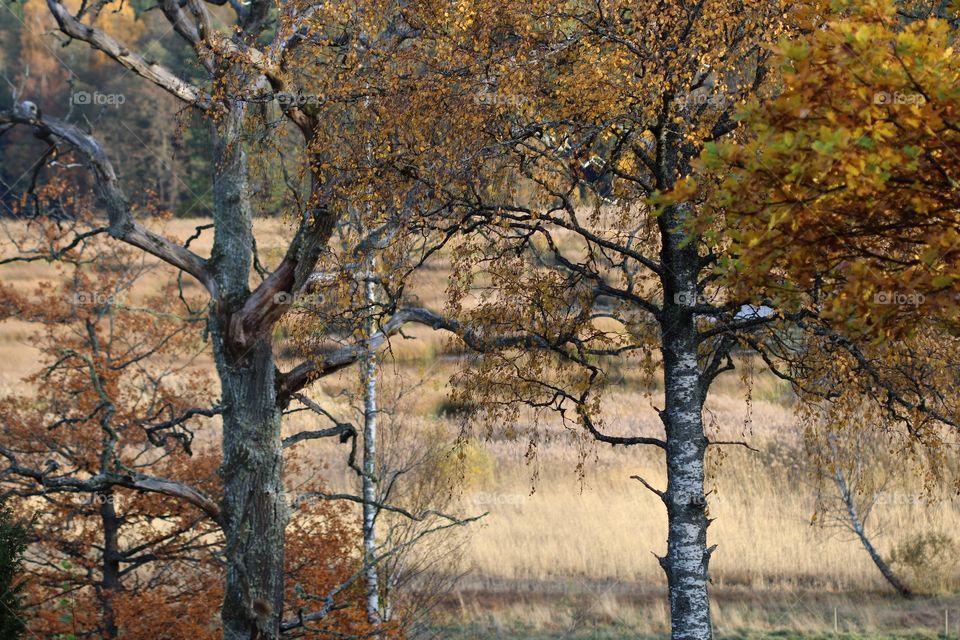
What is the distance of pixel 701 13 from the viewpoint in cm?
911

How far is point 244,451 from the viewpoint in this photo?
10.9m

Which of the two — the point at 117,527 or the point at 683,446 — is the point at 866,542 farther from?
the point at 117,527

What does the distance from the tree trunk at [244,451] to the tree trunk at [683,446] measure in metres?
3.99

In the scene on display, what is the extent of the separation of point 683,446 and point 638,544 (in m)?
13.5

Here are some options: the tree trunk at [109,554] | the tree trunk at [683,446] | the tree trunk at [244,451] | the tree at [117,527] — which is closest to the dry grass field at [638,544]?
the tree at [117,527]

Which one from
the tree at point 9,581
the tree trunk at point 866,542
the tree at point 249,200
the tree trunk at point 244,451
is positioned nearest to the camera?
the tree at point 9,581

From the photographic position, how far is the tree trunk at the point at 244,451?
10.8 meters

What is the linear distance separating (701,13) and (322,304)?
14.1ft

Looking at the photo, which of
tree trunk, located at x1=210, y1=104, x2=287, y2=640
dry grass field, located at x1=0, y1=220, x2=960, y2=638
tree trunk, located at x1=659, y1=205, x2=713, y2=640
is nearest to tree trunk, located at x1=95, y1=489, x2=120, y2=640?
tree trunk, located at x1=210, y1=104, x2=287, y2=640

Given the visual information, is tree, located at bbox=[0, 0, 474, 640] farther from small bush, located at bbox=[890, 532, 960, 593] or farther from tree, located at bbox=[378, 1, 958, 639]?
Result: small bush, located at bbox=[890, 532, 960, 593]

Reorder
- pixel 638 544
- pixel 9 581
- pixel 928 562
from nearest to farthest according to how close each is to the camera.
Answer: pixel 9 581 → pixel 928 562 → pixel 638 544

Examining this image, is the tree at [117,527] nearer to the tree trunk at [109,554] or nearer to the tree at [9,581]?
the tree trunk at [109,554]

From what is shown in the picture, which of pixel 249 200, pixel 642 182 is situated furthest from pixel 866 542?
pixel 249 200

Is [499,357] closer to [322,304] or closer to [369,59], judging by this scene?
[322,304]
